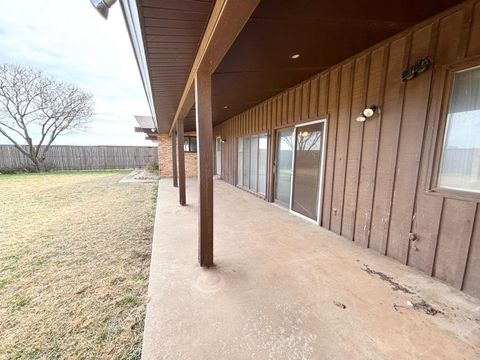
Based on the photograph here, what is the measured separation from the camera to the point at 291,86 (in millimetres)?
4305

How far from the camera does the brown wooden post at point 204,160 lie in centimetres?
221

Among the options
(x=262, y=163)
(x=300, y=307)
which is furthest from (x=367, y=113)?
(x=262, y=163)

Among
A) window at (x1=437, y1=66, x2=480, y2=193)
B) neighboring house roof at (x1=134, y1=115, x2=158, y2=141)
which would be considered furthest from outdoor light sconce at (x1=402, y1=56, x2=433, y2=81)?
neighboring house roof at (x1=134, y1=115, x2=158, y2=141)

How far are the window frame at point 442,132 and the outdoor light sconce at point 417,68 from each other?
0.14m

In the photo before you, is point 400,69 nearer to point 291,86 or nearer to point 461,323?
point 291,86

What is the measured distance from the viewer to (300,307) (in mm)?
1738

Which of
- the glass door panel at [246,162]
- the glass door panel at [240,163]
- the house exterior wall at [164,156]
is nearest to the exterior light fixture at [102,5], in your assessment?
the glass door panel at [246,162]

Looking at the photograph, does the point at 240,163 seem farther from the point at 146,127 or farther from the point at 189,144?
the point at 146,127

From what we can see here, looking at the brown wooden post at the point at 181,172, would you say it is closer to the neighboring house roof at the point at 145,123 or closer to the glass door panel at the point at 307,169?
the glass door panel at the point at 307,169

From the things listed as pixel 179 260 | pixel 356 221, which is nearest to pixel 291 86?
pixel 356 221

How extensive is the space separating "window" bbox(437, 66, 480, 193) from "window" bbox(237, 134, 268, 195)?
3.97 m

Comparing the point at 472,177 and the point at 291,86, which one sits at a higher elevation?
the point at 291,86

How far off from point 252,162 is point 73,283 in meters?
5.35

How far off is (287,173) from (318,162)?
1.14 meters
